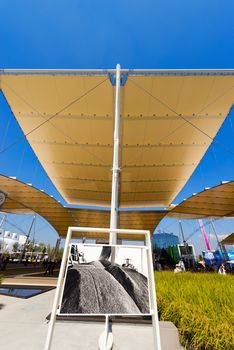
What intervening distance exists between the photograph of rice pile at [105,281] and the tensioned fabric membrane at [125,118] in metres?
7.59

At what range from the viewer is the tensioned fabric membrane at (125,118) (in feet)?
31.3

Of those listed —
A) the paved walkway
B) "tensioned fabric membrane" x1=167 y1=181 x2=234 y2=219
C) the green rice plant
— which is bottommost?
the paved walkway

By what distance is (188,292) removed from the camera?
4.35m

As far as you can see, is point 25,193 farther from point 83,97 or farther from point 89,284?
point 89,284

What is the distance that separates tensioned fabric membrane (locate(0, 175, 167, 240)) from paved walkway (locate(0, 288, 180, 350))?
11.9 m

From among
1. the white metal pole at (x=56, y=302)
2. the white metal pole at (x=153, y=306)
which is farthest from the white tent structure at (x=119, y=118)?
the white metal pole at (x=56, y=302)

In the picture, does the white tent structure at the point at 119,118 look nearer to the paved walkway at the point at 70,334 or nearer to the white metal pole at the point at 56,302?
the paved walkway at the point at 70,334

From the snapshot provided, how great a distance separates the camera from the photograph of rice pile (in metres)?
2.55

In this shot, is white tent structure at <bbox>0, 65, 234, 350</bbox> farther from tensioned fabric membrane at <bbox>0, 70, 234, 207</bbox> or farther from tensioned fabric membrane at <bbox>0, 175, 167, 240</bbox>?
tensioned fabric membrane at <bbox>0, 175, 167, 240</bbox>

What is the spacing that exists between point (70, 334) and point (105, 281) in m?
1.97

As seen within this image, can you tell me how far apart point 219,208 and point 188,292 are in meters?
19.1

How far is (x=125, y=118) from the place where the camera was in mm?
11680

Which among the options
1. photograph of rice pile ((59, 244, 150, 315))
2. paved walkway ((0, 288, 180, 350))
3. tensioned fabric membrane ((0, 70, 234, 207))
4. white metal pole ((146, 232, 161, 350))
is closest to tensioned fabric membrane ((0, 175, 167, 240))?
tensioned fabric membrane ((0, 70, 234, 207))

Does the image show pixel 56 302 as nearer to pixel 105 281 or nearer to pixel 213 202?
pixel 105 281
